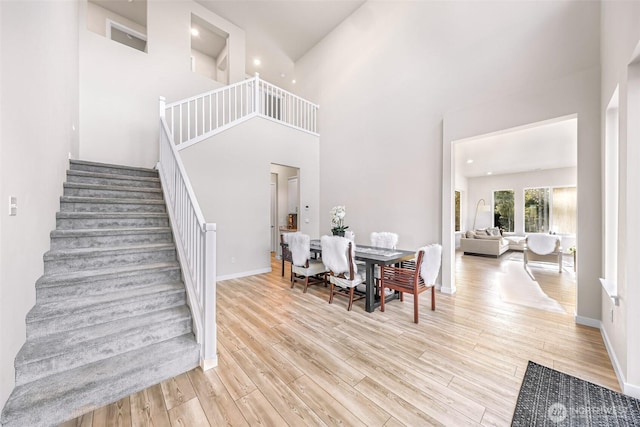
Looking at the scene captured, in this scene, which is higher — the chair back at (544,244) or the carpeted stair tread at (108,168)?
the carpeted stair tread at (108,168)

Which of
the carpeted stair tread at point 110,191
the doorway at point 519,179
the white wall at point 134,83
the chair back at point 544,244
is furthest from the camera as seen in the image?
the doorway at point 519,179

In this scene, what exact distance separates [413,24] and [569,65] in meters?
2.61

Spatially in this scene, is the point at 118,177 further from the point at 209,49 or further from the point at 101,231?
the point at 209,49

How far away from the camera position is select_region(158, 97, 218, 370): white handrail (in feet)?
6.63

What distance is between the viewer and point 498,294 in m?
3.96

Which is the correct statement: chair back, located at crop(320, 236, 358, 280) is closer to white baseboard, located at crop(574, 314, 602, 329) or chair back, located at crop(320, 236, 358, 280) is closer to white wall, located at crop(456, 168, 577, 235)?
white baseboard, located at crop(574, 314, 602, 329)

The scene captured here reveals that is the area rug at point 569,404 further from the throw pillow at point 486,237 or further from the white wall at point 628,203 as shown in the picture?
the throw pillow at point 486,237

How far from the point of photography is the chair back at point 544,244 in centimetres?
518

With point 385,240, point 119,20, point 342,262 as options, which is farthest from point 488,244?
point 119,20

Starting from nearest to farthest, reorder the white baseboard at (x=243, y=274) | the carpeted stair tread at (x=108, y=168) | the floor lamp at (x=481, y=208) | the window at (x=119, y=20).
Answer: the carpeted stair tread at (x=108, y=168), the white baseboard at (x=243, y=274), the window at (x=119, y=20), the floor lamp at (x=481, y=208)

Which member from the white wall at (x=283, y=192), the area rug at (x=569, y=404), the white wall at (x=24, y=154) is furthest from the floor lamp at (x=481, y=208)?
the white wall at (x=24, y=154)

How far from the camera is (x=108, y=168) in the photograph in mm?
3527

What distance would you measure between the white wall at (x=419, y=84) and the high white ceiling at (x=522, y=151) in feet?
3.75

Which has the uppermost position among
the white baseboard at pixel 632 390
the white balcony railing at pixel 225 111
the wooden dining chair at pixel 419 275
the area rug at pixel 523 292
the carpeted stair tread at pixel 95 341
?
the white balcony railing at pixel 225 111
